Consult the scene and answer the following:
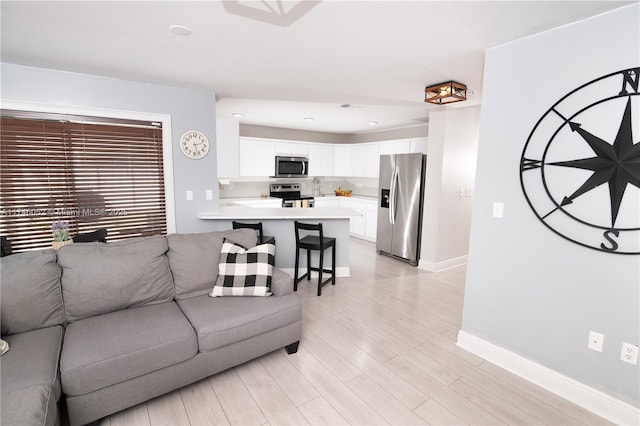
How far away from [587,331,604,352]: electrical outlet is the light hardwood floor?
40 cm

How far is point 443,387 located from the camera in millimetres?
2180

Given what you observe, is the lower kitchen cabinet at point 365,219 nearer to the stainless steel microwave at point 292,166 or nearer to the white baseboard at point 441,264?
the stainless steel microwave at point 292,166

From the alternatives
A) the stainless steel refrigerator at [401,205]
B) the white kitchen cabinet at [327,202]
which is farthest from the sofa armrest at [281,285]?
the white kitchen cabinet at [327,202]

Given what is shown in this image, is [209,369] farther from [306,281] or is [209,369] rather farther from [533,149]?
[533,149]

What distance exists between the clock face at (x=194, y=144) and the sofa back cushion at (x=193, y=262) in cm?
144

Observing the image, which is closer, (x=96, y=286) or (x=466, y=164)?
(x=96, y=286)

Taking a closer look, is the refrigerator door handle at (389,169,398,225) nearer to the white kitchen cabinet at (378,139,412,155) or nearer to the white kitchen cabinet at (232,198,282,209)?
the white kitchen cabinet at (378,139,412,155)

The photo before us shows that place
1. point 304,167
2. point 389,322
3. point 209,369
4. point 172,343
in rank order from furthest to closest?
point 304,167 < point 389,322 < point 209,369 < point 172,343

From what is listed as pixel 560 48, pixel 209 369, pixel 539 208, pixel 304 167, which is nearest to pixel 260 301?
pixel 209 369

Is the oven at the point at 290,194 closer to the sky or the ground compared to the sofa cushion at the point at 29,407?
closer to the sky

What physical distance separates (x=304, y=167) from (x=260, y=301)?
4751 millimetres

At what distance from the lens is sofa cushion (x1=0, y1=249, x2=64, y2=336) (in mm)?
1871

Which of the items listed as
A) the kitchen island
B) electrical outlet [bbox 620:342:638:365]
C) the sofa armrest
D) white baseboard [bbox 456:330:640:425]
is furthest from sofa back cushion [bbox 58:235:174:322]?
electrical outlet [bbox 620:342:638:365]

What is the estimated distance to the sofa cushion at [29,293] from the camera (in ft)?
6.14
